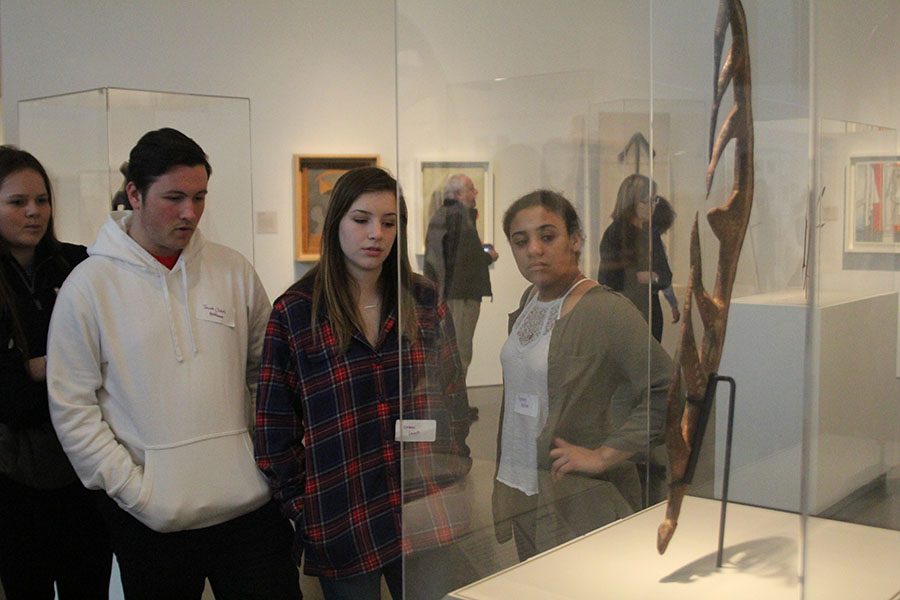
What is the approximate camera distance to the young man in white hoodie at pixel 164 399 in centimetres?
226

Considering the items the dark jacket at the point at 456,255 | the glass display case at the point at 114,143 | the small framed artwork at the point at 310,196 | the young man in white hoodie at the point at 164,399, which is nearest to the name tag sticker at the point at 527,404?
the dark jacket at the point at 456,255

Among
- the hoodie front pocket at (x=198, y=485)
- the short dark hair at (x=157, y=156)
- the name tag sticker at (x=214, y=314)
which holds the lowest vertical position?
the hoodie front pocket at (x=198, y=485)

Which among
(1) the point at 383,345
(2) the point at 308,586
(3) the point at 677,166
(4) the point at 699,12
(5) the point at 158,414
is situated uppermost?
(4) the point at 699,12

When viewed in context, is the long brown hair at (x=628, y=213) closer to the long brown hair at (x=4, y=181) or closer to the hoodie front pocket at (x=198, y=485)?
the hoodie front pocket at (x=198, y=485)

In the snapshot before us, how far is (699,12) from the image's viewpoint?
1.68 m

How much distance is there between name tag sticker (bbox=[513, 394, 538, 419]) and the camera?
1748 millimetres

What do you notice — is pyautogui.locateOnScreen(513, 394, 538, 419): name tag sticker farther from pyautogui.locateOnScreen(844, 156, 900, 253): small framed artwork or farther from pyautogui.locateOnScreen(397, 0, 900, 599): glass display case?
pyautogui.locateOnScreen(844, 156, 900, 253): small framed artwork

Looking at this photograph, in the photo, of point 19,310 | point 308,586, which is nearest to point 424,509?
point 19,310

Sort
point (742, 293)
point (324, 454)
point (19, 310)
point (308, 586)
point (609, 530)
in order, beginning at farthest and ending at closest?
1. point (308, 586)
2. point (19, 310)
3. point (324, 454)
4. point (609, 530)
5. point (742, 293)

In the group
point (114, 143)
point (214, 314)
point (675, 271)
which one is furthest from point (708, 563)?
point (114, 143)

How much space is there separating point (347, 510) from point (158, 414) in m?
0.49

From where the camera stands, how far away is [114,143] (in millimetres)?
→ 4215

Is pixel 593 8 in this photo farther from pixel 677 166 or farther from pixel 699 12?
pixel 677 166

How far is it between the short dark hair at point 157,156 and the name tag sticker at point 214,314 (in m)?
0.30
